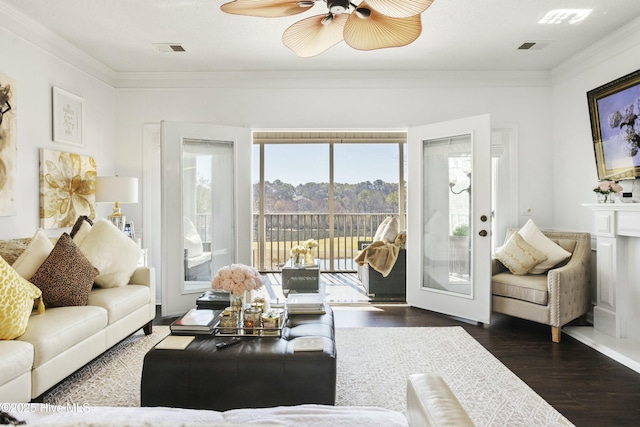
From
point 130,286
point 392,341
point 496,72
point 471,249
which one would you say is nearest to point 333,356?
point 392,341

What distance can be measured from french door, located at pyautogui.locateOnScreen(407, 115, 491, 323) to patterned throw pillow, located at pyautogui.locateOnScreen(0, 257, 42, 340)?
3.50m

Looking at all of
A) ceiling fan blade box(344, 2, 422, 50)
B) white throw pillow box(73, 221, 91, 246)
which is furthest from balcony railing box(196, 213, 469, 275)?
ceiling fan blade box(344, 2, 422, 50)

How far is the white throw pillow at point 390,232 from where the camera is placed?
17.2 ft

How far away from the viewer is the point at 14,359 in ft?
6.08

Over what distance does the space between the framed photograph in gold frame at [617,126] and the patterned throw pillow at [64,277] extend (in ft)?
14.2

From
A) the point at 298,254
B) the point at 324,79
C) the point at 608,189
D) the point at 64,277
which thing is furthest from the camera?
the point at 298,254

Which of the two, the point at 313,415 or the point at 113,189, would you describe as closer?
the point at 313,415

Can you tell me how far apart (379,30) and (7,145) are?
9.73ft

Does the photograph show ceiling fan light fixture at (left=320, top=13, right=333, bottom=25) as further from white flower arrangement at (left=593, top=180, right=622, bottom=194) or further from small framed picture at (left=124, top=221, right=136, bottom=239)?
small framed picture at (left=124, top=221, right=136, bottom=239)

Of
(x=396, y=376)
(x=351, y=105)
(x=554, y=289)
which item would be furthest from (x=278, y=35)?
(x=554, y=289)

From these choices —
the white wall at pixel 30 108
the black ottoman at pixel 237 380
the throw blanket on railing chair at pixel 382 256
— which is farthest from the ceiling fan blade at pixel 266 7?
the throw blanket on railing chair at pixel 382 256

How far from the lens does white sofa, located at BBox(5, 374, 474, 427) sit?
0.87 metres

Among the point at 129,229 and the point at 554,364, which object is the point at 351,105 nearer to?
the point at 129,229

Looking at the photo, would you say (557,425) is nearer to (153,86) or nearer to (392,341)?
(392,341)
